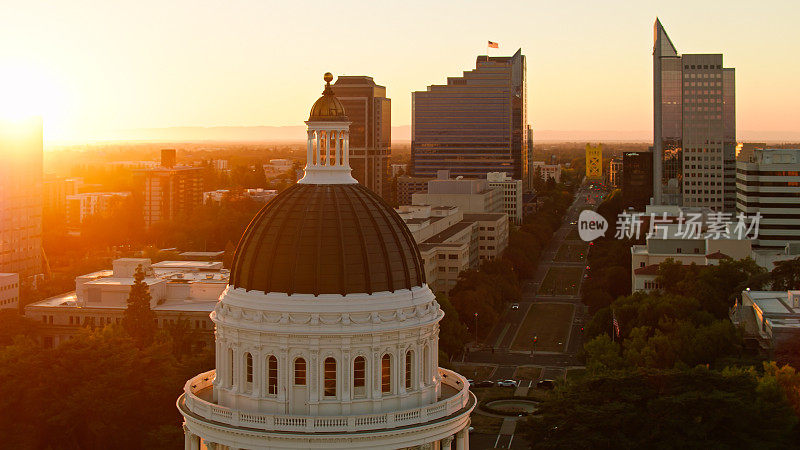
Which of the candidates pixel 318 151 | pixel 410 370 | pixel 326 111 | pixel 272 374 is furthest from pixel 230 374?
pixel 326 111

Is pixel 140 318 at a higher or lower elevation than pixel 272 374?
lower

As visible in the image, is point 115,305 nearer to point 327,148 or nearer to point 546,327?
point 546,327

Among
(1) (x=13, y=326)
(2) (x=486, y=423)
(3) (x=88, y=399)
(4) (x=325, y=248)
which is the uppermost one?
(4) (x=325, y=248)

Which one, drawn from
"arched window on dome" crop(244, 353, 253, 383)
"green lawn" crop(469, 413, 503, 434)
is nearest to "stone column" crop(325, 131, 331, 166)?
"arched window on dome" crop(244, 353, 253, 383)

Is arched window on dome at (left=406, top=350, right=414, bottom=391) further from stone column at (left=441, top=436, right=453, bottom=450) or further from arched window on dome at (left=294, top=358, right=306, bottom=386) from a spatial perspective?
arched window on dome at (left=294, top=358, right=306, bottom=386)

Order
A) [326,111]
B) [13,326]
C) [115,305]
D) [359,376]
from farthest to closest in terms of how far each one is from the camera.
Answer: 1. [115,305]
2. [13,326]
3. [326,111]
4. [359,376]

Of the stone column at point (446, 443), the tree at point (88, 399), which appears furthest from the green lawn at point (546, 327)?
the stone column at point (446, 443)
